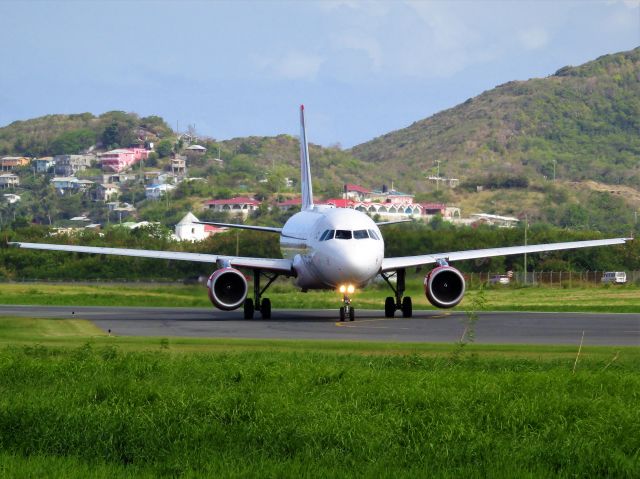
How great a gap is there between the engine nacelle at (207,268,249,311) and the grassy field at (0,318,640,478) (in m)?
21.7

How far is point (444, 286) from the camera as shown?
45938 mm

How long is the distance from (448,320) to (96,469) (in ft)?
97.1

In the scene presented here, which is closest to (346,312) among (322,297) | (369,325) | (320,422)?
(369,325)

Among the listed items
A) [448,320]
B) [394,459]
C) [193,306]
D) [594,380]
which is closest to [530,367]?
[594,380]

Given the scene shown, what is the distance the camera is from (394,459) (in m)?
15.1

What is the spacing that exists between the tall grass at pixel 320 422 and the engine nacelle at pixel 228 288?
76.2ft

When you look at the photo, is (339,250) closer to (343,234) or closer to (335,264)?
(335,264)

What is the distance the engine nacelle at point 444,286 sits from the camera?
1788 inches

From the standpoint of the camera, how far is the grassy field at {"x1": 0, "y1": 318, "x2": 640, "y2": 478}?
14.9 meters

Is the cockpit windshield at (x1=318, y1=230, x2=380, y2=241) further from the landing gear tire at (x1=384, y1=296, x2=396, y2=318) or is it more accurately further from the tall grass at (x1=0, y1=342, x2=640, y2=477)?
the tall grass at (x1=0, y1=342, x2=640, y2=477)

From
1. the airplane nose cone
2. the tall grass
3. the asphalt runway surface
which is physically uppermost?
the airplane nose cone

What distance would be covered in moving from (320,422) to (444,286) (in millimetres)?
29698

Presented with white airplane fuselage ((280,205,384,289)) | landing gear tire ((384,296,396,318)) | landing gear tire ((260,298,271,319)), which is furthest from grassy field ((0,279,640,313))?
white airplane fuselage ((280,205,384,289))

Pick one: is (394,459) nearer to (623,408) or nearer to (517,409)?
(517,409)
